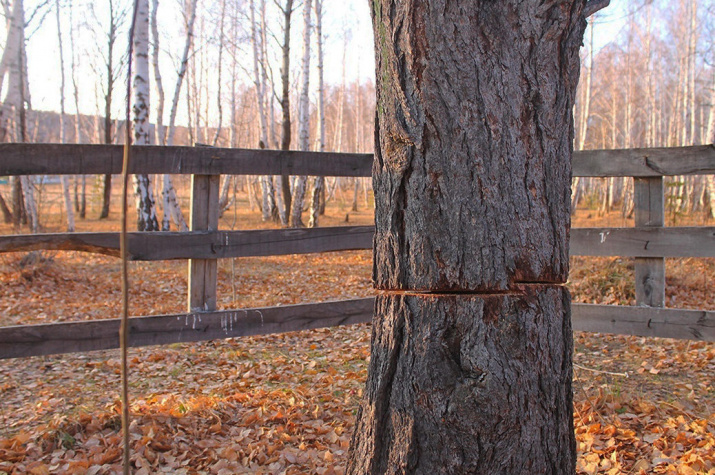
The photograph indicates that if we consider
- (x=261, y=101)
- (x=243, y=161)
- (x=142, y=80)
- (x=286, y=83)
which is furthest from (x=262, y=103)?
(x=243, y=161)

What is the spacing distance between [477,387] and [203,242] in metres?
2.17

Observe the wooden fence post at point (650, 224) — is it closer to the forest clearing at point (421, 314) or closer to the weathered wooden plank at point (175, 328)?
the forest clearing at point (421, 314)

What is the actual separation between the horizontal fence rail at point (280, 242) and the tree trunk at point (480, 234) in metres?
1.91

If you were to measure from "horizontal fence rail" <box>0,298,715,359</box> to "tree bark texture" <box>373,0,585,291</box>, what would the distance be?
1983 millimetres

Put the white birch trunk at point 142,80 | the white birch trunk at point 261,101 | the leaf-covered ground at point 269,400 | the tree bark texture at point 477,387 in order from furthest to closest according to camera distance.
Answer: the white birch trunk at point 261,101 → the white birch trunk at point 142,80 → the leaf-covered ground at point 269,400 → the tree bark texture at point 477,387

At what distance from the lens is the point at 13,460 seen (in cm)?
247

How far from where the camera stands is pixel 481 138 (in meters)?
1.59

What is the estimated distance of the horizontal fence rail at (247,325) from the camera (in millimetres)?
2895

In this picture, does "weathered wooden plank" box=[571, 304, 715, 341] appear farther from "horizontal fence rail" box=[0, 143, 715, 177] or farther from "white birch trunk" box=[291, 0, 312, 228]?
"white birch trunk" box=[291, 0, 312, 228]

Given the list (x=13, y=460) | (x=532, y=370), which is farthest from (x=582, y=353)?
(x=13, y=460)

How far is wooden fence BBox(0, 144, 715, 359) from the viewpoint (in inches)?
116

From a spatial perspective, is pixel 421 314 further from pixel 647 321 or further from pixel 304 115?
pixel 304 115

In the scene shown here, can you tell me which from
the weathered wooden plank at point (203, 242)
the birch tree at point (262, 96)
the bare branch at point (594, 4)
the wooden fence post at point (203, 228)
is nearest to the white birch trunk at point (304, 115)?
the birch tree at point (262, 96)

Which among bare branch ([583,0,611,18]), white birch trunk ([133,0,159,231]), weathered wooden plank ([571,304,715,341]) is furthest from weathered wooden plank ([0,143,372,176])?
white birch trunk ([133,0,159,231])
